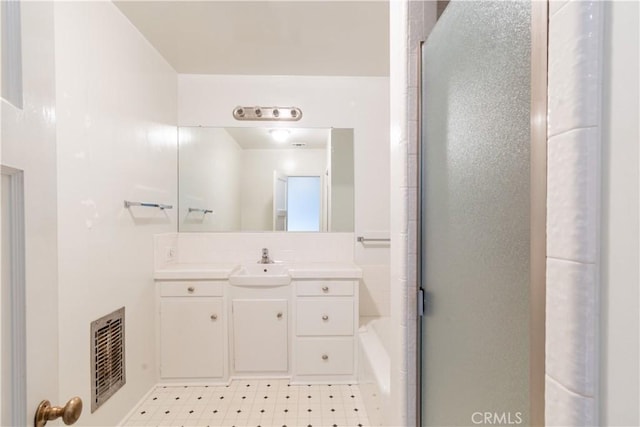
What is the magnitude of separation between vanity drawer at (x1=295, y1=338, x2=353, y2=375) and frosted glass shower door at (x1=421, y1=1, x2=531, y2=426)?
1363 mm

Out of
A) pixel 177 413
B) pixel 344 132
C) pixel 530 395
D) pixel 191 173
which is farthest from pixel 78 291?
pixel 344 132

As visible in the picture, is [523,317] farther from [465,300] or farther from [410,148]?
[410,148]

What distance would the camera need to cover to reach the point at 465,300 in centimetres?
72

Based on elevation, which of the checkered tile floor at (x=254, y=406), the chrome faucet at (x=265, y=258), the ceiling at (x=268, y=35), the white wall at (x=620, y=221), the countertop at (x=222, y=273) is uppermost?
the ceiling at (x=268, y=35)

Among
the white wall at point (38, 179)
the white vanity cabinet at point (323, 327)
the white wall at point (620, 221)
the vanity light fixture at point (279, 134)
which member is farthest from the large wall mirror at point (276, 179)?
the white wall at point (620, 221)

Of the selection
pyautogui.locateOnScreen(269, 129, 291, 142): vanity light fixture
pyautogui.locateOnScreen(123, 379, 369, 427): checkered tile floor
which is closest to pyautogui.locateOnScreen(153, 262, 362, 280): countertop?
pyautogui.locateOnScreen(123, 379, 369, 427): checkered tile floor

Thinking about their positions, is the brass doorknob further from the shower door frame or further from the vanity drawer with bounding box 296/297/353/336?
the vanity drawer with bounding box 296/297/353/336

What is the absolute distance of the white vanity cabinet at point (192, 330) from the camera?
219cm

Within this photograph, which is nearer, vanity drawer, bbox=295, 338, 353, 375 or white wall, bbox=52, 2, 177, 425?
white wall, bbox=52, 2, 177, 425

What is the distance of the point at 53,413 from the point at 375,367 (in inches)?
57.6

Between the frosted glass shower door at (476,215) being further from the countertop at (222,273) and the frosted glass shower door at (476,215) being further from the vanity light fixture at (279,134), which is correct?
the vanity light fixture at (279,134)

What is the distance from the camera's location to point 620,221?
0.33 meters

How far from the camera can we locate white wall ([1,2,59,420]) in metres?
0.55

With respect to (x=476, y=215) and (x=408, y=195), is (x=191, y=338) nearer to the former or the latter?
(x=408, y=195)
